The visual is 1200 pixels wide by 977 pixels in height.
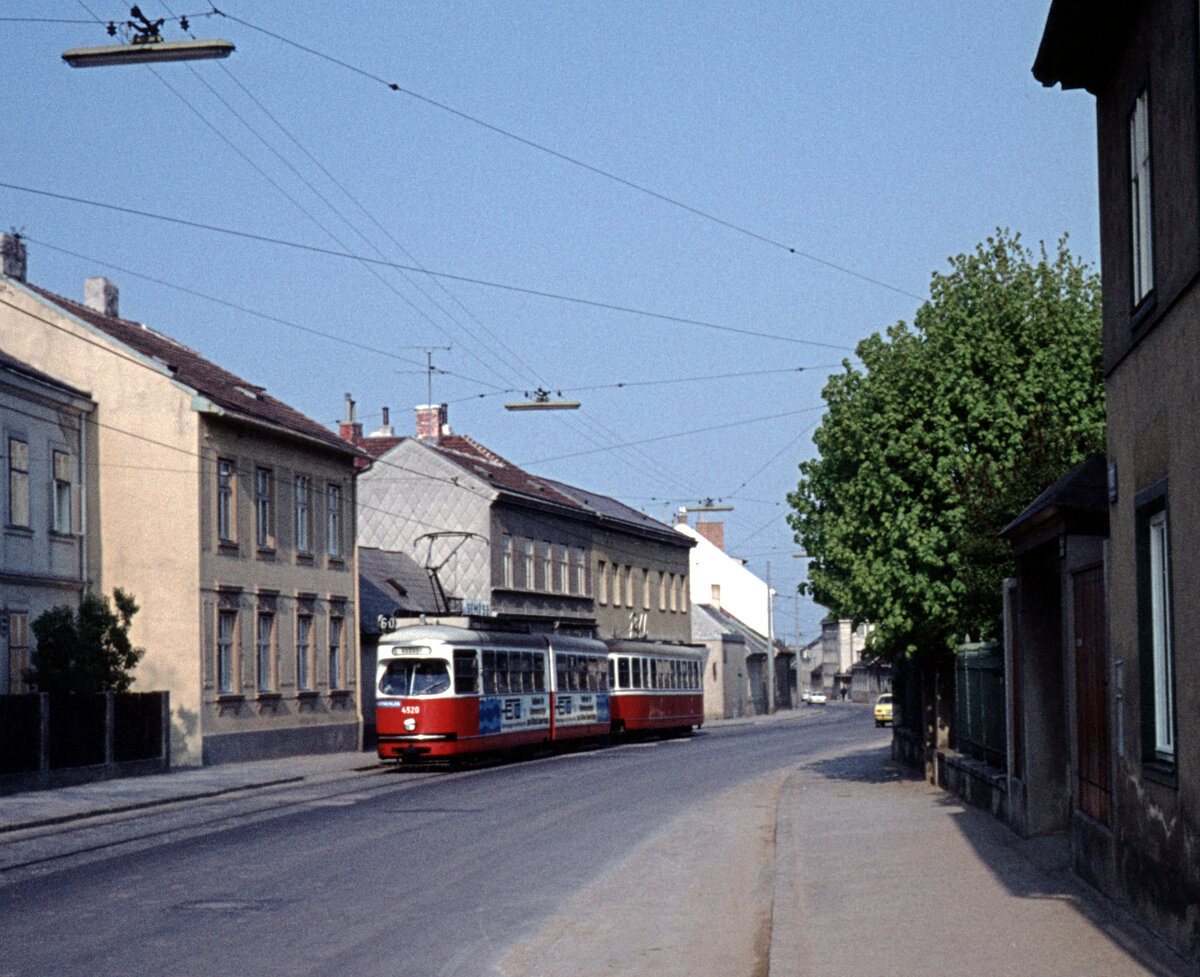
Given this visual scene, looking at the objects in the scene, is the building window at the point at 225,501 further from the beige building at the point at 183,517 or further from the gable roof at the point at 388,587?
the gable roof at the point at 388,587

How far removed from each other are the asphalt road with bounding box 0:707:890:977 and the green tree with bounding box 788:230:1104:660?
3.35m

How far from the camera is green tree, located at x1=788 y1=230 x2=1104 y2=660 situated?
819 inches

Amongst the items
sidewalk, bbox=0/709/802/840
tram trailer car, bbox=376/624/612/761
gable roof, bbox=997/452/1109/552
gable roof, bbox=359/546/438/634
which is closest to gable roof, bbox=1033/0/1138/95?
gable roof, bbox=997/452/1109/552

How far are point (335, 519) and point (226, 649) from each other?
6.90 m

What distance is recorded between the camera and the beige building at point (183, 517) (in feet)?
115

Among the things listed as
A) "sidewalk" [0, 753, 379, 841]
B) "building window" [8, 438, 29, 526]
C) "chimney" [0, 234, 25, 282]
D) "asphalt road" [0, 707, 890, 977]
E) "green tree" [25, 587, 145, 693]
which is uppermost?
"chimney" [0, 234, 25, 282]

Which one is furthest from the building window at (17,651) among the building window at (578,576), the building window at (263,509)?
the building window at (578,576)

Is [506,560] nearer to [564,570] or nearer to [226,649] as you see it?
[564,570]

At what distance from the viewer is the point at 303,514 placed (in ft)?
133

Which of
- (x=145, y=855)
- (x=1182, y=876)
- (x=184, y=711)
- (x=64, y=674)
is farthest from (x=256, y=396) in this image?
(x=1182, y=876)

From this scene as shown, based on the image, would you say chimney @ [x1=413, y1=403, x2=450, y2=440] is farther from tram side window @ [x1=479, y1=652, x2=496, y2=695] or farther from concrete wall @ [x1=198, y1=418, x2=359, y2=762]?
tram side window @ [x1=479, y1=652, x2=496, y2=695]

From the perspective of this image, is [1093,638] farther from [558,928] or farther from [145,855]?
[145,855]

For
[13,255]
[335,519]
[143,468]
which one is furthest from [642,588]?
[13,255]

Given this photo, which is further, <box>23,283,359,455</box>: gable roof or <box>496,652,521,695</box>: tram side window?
<box>496,652,521,695</box>: tram side window
